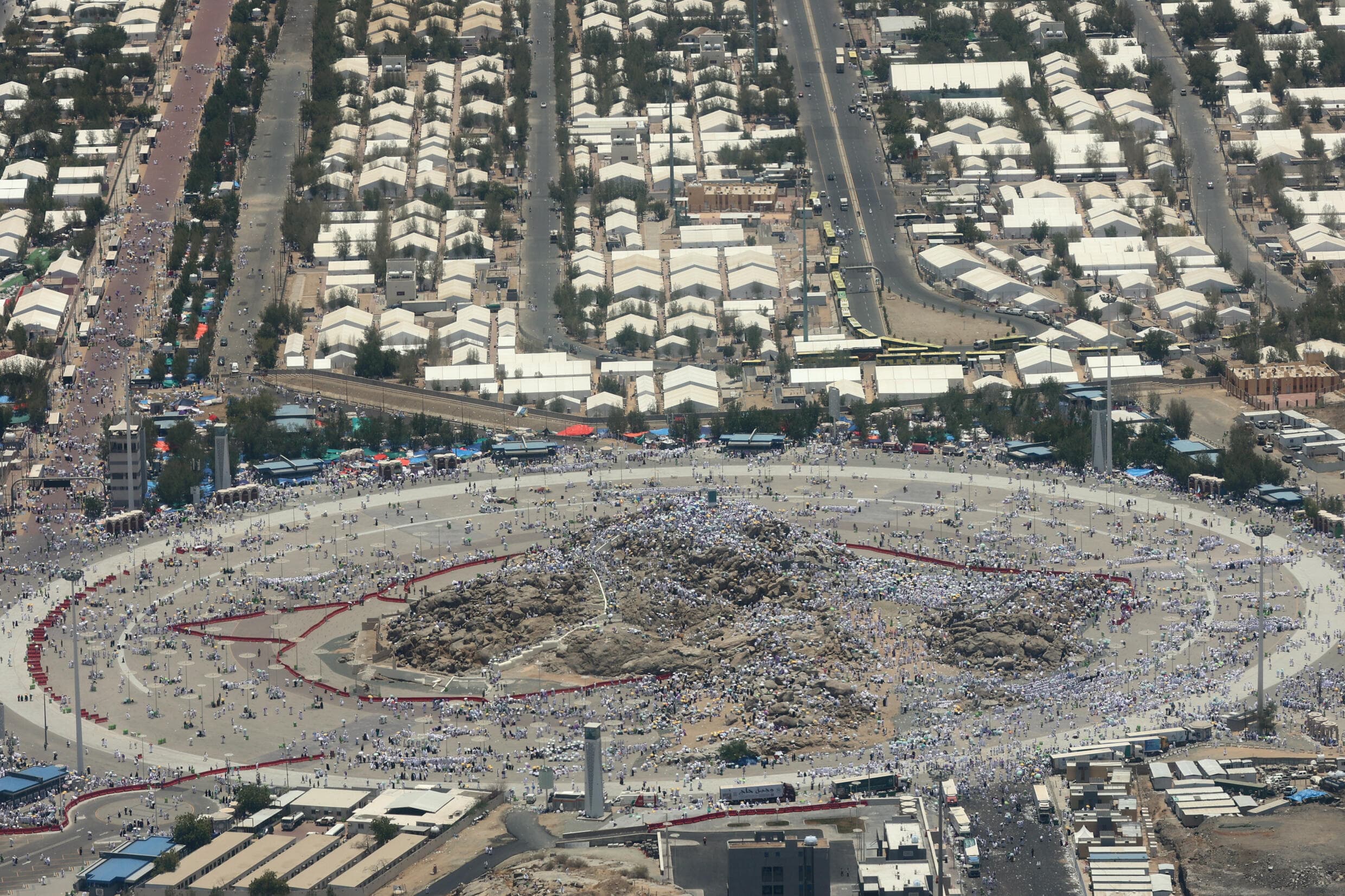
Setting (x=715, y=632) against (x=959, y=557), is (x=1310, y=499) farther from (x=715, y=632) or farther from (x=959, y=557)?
(x=715, y=632)

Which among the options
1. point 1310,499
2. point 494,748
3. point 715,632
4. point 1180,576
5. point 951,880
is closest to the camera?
point 951,880

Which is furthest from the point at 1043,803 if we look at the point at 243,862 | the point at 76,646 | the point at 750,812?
the point at 76,646

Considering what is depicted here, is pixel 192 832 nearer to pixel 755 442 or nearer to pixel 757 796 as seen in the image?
pixel 757 796

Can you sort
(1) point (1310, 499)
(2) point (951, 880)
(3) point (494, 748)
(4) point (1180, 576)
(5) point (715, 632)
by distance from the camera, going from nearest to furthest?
(2) point (951, 880)
(3) point (494, 748)
(5) point (715, 632)
(4) point (1180, 576)
(1) point (1310, 499)

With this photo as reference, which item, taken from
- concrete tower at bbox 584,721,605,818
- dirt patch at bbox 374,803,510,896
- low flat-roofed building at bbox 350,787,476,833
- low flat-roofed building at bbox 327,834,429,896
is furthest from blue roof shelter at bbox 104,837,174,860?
concrete tower at bbox 584,721,605,818

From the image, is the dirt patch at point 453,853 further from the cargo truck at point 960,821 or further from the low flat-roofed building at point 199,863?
the cargo truck at point 960,821

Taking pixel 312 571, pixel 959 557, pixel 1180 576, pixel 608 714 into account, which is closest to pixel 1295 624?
pixel 1180 576
